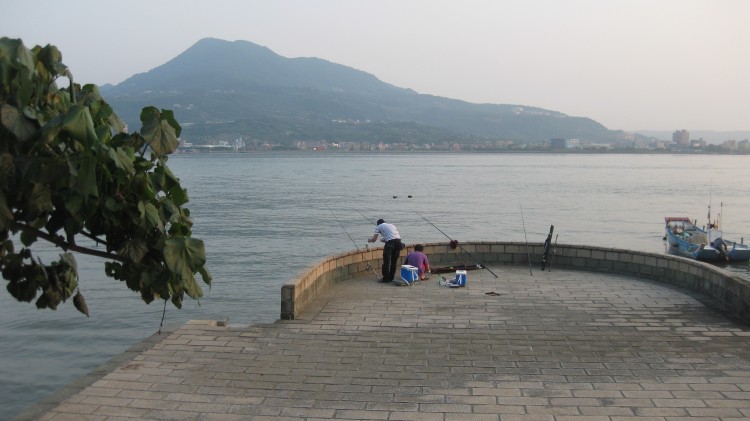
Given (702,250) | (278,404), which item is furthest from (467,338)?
(702,250)

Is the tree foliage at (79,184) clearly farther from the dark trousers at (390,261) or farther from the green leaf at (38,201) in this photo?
the dark trousers at (390,261)

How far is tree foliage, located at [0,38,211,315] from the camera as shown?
358 centimetres

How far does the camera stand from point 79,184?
3592mm

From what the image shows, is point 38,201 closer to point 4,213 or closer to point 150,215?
point 4,213

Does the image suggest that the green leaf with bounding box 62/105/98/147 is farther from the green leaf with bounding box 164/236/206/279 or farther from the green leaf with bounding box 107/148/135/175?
the green leaf with bounding box 164/236/206/279

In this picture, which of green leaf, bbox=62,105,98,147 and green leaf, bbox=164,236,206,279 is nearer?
green leaf, bbox=62,105,98,147

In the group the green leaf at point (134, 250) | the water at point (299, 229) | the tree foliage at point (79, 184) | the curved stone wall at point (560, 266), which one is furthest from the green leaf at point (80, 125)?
the water at point (299, 229)

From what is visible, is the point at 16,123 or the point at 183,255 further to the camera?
the point at 183,255

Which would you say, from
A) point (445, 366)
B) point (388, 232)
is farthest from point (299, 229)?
point (445, 366)

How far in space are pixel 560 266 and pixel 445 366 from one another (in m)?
6.71

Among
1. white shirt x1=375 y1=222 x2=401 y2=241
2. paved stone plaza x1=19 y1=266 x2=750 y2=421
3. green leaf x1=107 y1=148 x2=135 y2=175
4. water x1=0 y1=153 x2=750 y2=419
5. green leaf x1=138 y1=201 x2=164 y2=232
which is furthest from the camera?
water x1=0 y1=153 x2=750 y2=419

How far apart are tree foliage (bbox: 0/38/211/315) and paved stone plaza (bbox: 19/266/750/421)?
216 centimetres

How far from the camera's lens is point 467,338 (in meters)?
8.50

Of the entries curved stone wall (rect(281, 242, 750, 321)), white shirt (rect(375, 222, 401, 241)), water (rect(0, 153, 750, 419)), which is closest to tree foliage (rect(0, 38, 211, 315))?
curved stone wall (rect(281, 242, 750, 321))
